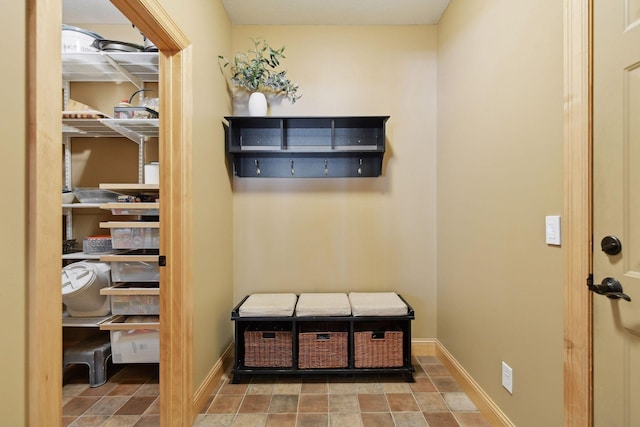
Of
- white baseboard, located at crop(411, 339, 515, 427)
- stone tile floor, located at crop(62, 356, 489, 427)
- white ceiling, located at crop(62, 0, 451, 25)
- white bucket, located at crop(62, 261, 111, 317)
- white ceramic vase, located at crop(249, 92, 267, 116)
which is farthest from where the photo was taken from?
white ceramic vase, located at crop(249, 92, 267, 116)

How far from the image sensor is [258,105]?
2465 millimetres

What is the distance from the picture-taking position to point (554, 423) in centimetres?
131

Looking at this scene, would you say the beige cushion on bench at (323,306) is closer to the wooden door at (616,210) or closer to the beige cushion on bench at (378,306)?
the beige cushion on bench at (378,306)

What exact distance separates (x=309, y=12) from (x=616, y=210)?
7.80 ft

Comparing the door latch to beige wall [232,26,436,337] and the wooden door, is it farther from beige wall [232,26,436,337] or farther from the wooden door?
beige wall [232,26,436,337]

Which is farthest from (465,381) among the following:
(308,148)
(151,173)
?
(151,173)

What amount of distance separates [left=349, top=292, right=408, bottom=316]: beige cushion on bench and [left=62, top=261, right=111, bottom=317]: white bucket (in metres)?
1.82

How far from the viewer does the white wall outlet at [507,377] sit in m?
1.59

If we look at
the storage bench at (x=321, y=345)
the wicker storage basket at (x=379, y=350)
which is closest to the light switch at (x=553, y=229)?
the storage bench at (x=321, y=345)

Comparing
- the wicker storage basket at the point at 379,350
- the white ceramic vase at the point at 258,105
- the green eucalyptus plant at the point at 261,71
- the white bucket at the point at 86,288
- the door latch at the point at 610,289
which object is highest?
the green eucalyptus plant at the point at 261,71

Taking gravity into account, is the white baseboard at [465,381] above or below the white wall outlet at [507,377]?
below

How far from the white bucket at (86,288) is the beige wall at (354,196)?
944mm

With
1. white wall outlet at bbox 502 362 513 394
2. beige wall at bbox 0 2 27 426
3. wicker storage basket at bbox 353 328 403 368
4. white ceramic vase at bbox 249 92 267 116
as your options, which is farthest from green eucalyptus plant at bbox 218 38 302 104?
white wall outlet at bbox 502 362 513 394

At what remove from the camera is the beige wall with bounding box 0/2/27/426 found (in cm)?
75
